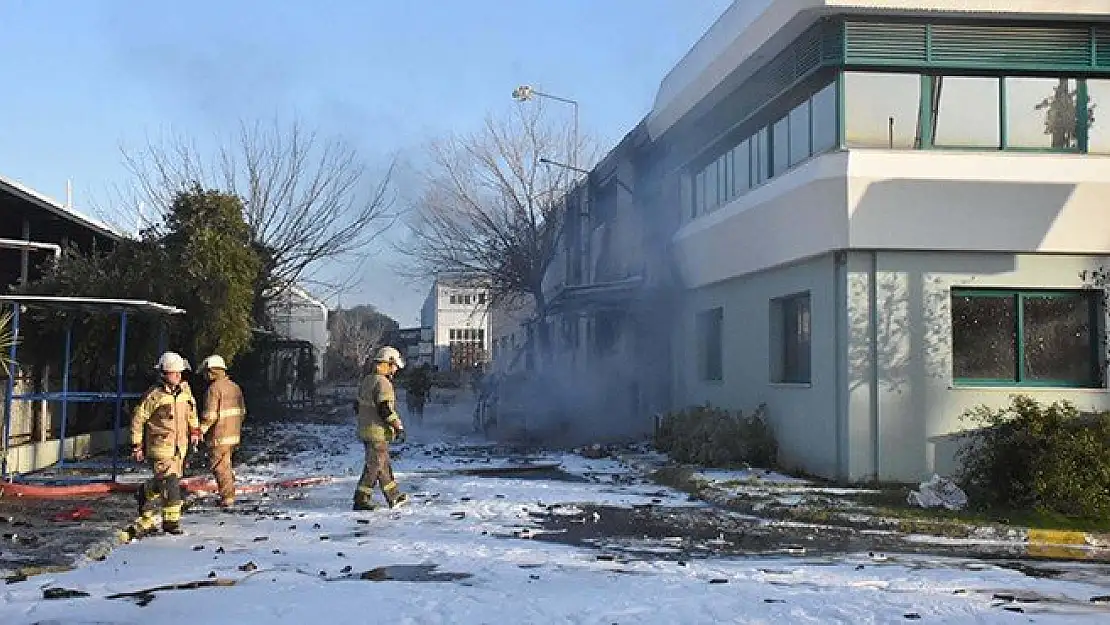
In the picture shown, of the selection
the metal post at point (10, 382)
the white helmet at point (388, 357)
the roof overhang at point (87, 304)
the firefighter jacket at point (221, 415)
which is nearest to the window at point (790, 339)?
the white helmet at point (388, 357)

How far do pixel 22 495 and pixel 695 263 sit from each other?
1215 cm

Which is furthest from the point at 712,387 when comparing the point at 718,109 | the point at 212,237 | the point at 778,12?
the point at 212,237

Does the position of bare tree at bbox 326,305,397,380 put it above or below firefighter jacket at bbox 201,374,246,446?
above

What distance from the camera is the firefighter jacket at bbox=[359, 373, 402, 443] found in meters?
12.2

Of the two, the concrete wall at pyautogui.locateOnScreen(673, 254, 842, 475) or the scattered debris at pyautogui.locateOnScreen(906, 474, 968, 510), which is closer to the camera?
the scattered debris at pyautogui.locateOnScreen(906, 474, 968, 510)

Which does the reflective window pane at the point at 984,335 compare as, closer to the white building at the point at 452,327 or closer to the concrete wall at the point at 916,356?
the concrete wall at the point at 916,356

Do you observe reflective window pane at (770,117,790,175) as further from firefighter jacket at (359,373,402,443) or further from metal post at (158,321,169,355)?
metal post at (158,321,169,355)

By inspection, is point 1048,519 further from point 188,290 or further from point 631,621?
point 188,290

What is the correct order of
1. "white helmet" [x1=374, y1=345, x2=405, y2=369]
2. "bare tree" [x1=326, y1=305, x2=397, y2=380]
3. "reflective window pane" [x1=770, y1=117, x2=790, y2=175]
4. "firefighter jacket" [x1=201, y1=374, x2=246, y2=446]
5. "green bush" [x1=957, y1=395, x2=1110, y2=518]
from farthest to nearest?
"bare tree" [x1=326, y1=305, x2=397, y2=380] → "reflective window pane" [x1=770, y1=117, x2=790, y2=175] → "white helmet" [x1=374, y1=345, x2=405, y2=369] → "firefighter jacket" [x1=201, y1=374, x2=246, y2=446] → "green bush" [x1=957, y1=395, x2=1110, y2=518]

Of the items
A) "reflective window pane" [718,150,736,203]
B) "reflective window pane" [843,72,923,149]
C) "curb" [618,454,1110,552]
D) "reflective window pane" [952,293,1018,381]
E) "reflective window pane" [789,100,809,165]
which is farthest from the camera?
"reflective window pane" [718,150,736,203]

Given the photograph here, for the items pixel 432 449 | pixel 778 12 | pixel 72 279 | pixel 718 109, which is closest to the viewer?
pixel 778 12

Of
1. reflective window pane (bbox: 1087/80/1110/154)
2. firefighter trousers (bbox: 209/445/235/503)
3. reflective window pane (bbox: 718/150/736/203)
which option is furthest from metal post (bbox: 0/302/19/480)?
reflective window pane (bbox: 1087/80/1110/154)

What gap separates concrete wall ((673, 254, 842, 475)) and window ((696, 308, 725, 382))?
0.14 m

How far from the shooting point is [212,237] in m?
16.3
